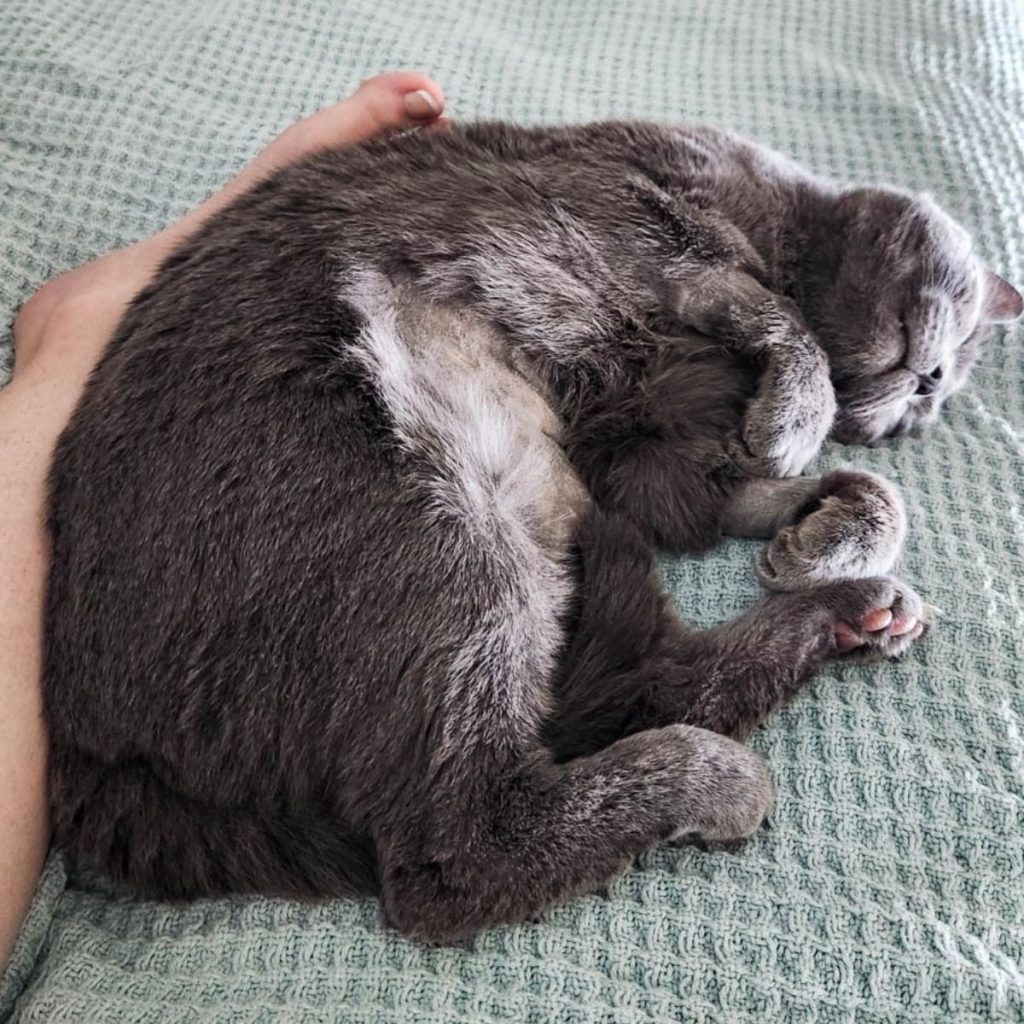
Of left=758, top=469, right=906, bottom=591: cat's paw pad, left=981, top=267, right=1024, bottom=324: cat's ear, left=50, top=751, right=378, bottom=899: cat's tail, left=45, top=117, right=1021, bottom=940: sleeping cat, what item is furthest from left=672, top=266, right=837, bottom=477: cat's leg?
left=50, top=751, right=378, bottom=899: cat's tail

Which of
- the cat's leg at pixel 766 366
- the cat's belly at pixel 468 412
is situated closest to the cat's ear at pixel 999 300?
the cat's leg at pixel 766 366

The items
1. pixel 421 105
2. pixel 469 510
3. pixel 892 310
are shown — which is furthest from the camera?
pixel 421 105

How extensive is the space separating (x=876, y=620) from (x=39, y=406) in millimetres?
1282

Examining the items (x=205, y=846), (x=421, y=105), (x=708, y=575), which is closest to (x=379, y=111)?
(x=421, y=105)

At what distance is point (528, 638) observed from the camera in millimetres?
1216

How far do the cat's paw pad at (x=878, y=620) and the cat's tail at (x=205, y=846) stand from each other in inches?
27.6

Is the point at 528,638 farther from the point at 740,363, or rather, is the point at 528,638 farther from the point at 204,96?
the point at 204,96

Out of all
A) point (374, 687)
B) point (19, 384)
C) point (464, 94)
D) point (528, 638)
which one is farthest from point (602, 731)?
point (464, 94)

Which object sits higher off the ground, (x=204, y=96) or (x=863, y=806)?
(x=204, y=96)

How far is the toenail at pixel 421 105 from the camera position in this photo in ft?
5.89

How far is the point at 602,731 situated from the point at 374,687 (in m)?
0.33

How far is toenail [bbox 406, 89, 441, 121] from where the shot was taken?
1794mm

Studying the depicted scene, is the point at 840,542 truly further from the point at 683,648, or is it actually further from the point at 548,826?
the point at 548,826

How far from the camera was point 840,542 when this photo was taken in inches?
53.6
